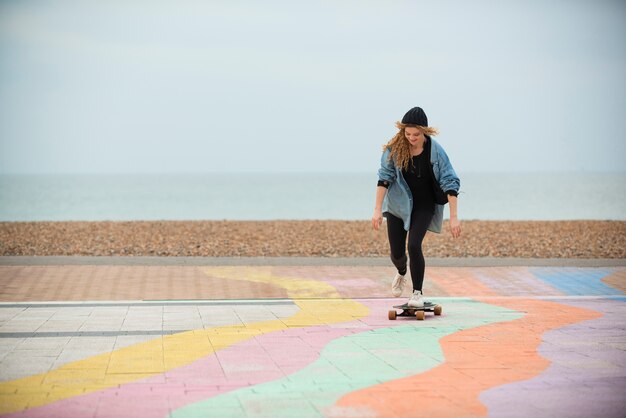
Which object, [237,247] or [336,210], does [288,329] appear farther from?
[336,210]

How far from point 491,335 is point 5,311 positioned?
4.50 m

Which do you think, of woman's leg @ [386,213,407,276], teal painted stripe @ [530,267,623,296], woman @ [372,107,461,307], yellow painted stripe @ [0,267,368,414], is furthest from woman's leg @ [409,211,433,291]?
teal painted stripe @ [530,267,623,296]

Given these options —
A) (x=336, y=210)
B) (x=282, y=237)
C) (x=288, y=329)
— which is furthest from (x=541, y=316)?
(x=336, y=210)

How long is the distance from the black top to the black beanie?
0.97 ft

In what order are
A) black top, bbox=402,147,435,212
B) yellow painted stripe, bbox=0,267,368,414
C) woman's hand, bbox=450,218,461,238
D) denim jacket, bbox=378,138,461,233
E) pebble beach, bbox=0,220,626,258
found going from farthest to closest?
pebble beach, bbox=0,220,626,258 < black top, bbox=402,147,435,212 < denim jacket, bbox=378,138,461,233 < woman's hand, bbox=450,218,461,238 < yellow painted stripe, bbox=0,267,368,414

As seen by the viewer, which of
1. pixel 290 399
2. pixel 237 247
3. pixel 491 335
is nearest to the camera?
pixel 290 399

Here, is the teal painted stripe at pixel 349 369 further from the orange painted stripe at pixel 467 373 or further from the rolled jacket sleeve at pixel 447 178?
the rolled jacket sleeve at pixel 447 178

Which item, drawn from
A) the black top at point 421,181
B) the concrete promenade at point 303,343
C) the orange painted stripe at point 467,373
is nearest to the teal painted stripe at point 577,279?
the concrete promenade at point 303,343

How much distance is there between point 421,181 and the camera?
26.9 ft

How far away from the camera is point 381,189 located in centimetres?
827

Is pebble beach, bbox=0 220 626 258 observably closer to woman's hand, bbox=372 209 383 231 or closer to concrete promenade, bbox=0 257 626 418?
concrete promenade, bbox=0 257 626 418

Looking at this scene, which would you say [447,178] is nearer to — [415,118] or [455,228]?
[455,228]

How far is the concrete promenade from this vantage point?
501 centimetres

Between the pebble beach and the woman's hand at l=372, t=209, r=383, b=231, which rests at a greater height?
the woman's hand at l=372, t=209, r=383, b=231
